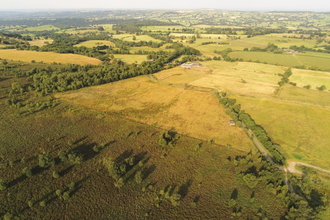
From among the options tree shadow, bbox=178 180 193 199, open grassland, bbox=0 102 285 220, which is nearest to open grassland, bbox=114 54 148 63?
open grassland, bbox=0 102 285 220

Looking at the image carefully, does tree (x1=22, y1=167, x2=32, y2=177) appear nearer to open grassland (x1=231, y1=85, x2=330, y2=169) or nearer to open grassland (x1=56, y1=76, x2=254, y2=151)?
open grassland (x1=56, y1=76, x2=254, y2=151)

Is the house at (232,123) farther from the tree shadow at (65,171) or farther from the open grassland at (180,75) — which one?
the tree shadow at (65,171)

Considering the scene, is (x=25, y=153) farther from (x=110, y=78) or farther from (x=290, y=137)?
(x=290, y=137)

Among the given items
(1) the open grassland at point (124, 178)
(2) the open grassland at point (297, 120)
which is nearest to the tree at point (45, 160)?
(1) the open grassland at point (124, 178)

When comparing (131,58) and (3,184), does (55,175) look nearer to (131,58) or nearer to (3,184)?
(3,184)

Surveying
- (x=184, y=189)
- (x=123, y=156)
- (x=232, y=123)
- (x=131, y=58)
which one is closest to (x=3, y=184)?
(x=123, y=156)
